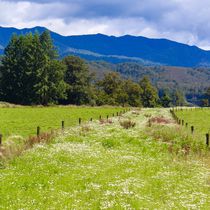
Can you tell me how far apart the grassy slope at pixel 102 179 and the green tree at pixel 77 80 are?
345 feet

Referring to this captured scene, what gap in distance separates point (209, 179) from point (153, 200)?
16.5 ft

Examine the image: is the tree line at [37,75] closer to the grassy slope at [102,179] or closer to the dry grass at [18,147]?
the dry grass at [18,147]

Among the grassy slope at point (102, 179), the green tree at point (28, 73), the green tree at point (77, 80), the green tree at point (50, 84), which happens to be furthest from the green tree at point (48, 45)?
the grassy slope at point (102, 179)

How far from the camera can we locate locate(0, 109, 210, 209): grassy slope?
15.7 meters

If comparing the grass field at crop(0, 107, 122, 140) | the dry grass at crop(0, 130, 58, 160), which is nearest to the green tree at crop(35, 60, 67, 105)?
the grass field at crop(0, 107, 122, 140)

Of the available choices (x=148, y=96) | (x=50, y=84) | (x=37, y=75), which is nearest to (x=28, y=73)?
(x=37, y=75)

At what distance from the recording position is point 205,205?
15727 millimetres

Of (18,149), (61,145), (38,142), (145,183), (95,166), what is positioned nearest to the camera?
(145,183)

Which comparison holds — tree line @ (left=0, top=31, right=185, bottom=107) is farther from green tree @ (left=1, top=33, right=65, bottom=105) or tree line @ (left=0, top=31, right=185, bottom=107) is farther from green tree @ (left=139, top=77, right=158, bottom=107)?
green tree @ (left=139, top=77, right=158, bottom=107)

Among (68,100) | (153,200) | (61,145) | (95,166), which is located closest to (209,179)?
(153,200)

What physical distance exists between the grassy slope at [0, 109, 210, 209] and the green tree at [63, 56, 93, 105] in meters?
105

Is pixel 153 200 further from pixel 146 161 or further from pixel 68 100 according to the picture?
pixel 68 100

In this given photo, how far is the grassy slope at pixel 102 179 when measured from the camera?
51.5 ft

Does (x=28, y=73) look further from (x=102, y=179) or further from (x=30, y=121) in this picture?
(x=102, y=179)
